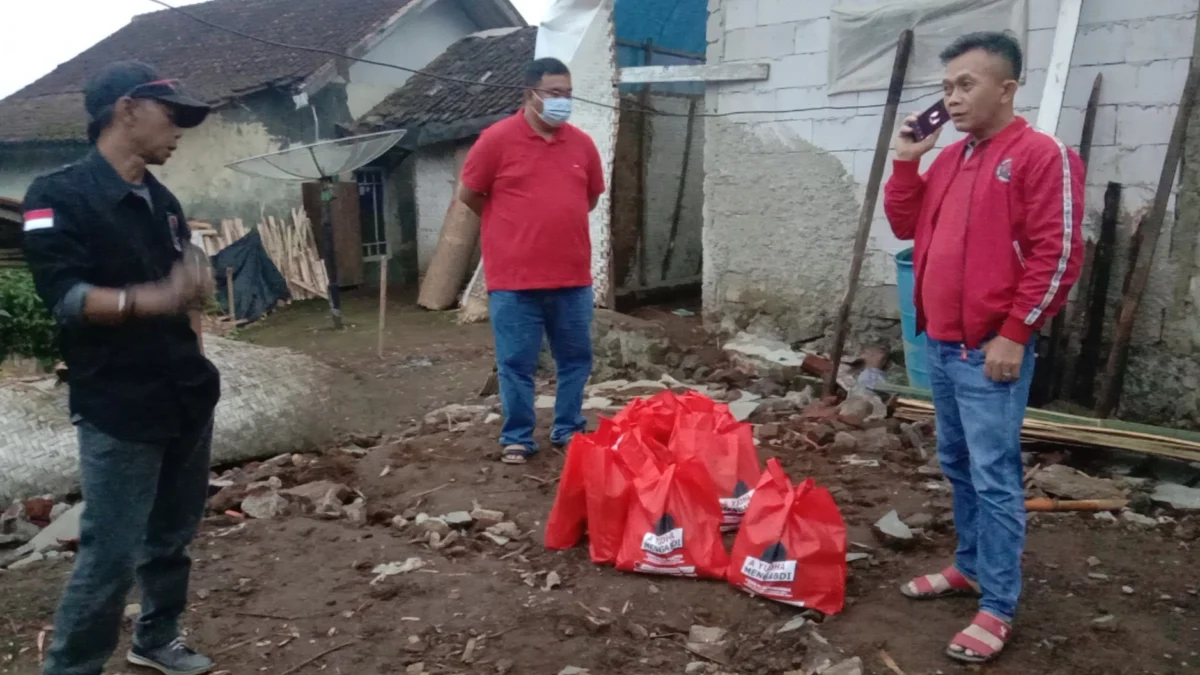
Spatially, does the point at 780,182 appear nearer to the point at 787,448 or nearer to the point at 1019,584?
the point at 787,448

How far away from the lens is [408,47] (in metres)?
15.4

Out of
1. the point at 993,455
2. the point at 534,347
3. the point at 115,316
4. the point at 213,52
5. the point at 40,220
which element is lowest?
the point at 534,347

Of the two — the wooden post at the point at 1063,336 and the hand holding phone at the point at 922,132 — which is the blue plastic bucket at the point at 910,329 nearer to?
the wooden post at the point at 1063,336

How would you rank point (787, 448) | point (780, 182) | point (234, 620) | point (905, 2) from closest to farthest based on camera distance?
1. point (234, 620)
2. point (787, 448)
3. point (905, 2)
4. point (780, 182)

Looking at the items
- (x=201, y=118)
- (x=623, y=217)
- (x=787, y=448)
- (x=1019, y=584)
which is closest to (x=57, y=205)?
(x=201, y=118)

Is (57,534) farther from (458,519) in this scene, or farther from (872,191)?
(872,191)

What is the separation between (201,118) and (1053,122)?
452cm

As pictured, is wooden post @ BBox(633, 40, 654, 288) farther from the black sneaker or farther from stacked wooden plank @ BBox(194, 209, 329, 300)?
the black sneaker

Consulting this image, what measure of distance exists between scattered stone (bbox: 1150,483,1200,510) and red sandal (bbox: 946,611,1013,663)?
1789 mm

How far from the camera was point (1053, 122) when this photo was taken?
16.7ft

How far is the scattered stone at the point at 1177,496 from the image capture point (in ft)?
13.0

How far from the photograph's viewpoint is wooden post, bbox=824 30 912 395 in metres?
5.90

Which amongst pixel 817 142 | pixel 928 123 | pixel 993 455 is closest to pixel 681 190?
pixel 817 142

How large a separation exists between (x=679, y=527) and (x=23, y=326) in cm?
623
